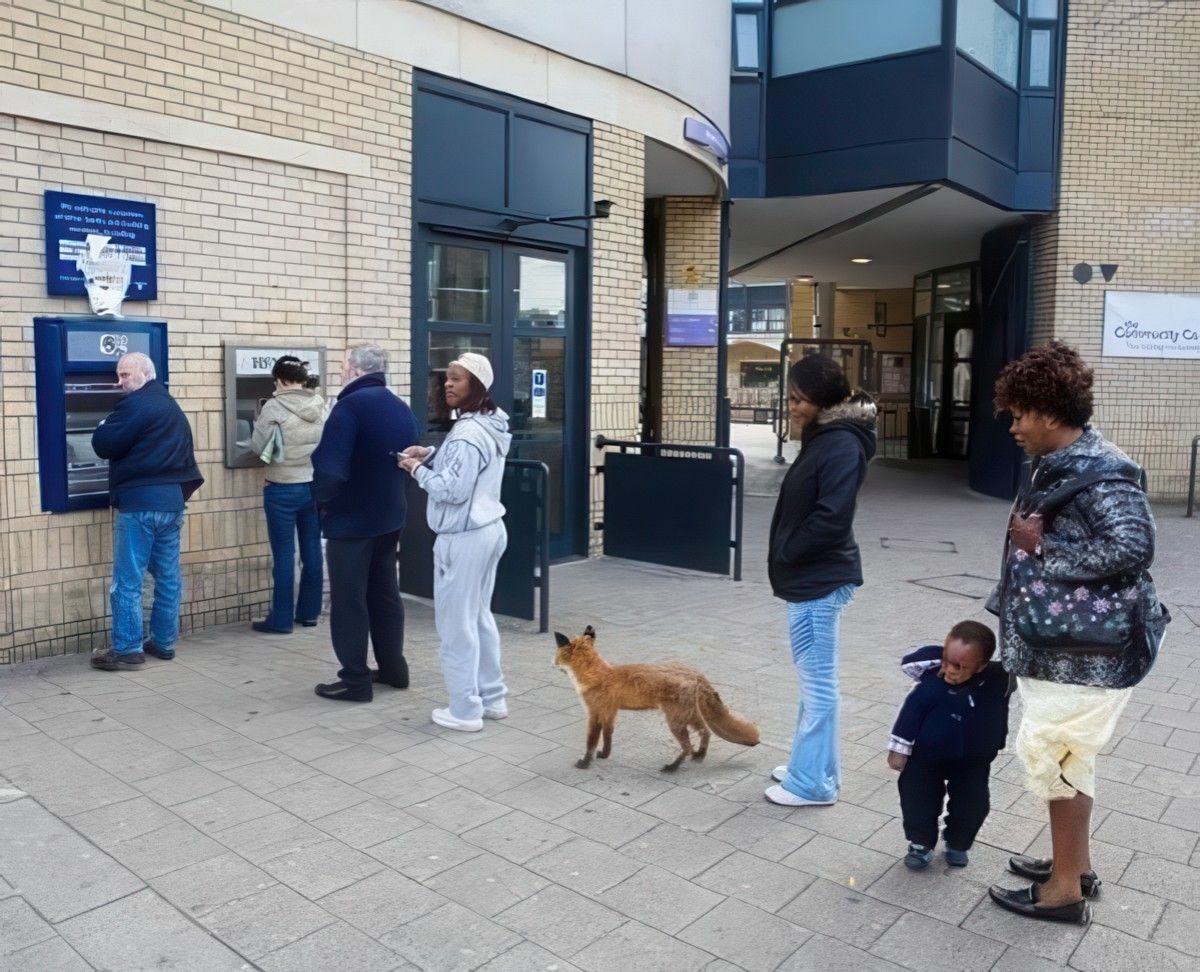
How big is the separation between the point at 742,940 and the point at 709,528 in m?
5.68

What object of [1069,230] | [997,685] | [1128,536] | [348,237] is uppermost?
[1069,230]

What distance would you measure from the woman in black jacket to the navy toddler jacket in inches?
21.1

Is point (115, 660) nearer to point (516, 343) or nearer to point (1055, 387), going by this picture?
point (516, 343)

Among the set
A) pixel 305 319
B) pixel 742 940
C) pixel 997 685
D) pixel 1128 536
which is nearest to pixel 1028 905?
pixel 997 685

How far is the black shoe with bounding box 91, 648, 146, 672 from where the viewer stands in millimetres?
6000

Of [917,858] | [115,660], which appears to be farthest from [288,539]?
[917,858]

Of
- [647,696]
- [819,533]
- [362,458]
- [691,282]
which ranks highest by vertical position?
[691,282]

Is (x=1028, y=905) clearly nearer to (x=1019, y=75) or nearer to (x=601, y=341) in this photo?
(x=601, y=341)

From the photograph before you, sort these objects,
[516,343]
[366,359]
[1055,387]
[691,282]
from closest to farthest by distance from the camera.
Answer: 1. [1055,387]
2. [366,359]
3. [516,343]
4. [691,282]

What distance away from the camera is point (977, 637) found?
12.0ft

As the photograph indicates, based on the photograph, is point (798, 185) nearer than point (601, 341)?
No

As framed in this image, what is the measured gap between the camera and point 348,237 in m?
7.41

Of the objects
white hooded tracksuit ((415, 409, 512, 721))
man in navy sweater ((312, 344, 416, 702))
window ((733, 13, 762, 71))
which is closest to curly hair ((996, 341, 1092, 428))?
white hooded tracksuit ((415, 409, 512, 721))

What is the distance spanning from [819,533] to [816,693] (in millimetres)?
631
